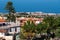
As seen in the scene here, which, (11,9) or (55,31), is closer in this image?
(55,31)

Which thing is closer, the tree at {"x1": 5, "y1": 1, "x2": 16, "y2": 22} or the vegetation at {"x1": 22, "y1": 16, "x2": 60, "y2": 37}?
the vegetation at {"x1": 22, "y1": 16, "x2": 60, "y2": 37}

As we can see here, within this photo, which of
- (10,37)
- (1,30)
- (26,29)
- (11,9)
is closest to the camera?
(26,29)

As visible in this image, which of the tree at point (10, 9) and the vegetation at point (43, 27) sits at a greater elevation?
the vegetation at point (43, 27)

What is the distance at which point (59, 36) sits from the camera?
101ft

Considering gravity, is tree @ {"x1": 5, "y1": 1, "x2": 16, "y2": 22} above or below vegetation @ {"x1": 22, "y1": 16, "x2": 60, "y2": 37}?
below

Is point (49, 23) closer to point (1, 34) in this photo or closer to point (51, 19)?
point (51, 19)

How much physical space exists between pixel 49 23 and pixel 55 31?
0.97 m

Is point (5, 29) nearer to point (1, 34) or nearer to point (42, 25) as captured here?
point (1, 34)

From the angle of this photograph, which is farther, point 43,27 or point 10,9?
point 10,9

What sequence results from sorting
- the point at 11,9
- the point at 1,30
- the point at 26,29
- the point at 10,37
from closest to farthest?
the point at 26,29, the point at 10,37, the point at 1,30, the point at 11,9

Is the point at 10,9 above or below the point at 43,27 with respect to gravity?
below

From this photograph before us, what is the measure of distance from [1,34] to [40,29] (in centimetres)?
465

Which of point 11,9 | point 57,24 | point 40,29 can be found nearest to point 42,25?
point 40,29

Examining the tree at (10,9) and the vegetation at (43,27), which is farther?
the tree at (10,9)
